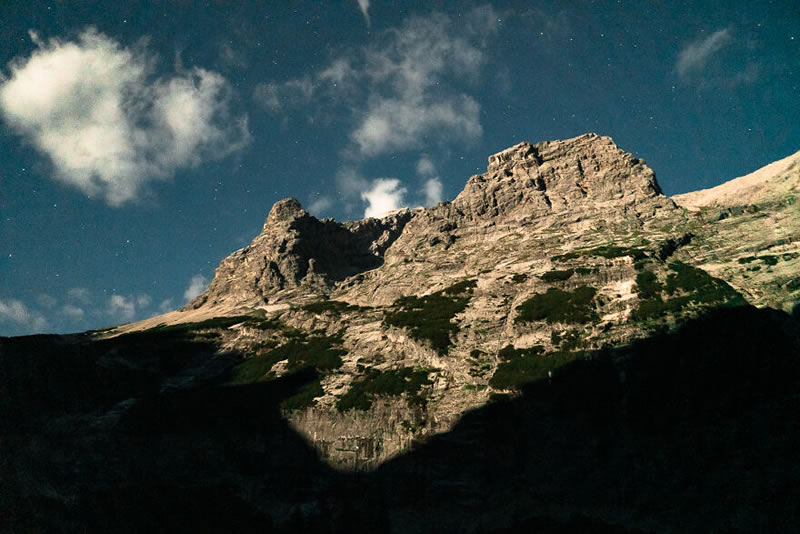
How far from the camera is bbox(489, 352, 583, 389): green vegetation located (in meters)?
48.8

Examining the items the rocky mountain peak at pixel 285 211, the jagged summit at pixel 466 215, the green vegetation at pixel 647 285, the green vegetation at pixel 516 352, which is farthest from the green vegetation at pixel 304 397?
the rocky mountain peak at pixel 285 211

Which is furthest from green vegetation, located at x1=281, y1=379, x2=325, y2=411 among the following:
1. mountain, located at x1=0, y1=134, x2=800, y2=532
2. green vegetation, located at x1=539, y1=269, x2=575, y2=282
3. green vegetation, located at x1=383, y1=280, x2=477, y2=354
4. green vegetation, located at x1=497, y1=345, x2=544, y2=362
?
green vegetation, located at x1=539, y1=269, x2=575, y2=282

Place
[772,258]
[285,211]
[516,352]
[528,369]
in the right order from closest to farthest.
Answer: [528,369], [516,352], [772,258], [285,211]

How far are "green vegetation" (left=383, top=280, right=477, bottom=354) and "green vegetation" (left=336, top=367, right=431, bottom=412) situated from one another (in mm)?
5840

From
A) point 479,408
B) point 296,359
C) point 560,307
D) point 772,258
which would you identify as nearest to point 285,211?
point 296,359

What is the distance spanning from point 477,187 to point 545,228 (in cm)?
3755

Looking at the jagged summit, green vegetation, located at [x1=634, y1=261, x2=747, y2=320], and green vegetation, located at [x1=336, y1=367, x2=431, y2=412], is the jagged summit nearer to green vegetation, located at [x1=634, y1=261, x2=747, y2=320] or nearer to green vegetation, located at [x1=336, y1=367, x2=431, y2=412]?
green vegetation, located at [x1=634, y1=261, x2=747, y2=320]

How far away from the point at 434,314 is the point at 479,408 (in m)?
27.2

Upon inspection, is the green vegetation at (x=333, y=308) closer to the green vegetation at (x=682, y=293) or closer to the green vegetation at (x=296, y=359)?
the green vegetation at (x=296, y=359)

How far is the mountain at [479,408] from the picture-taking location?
4012 cm

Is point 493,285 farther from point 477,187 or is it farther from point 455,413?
point 477,187

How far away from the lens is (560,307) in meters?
61.6

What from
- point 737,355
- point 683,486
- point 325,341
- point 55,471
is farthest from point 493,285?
point 55,471

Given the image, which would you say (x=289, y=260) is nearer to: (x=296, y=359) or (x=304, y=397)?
(x=296, y=359)
